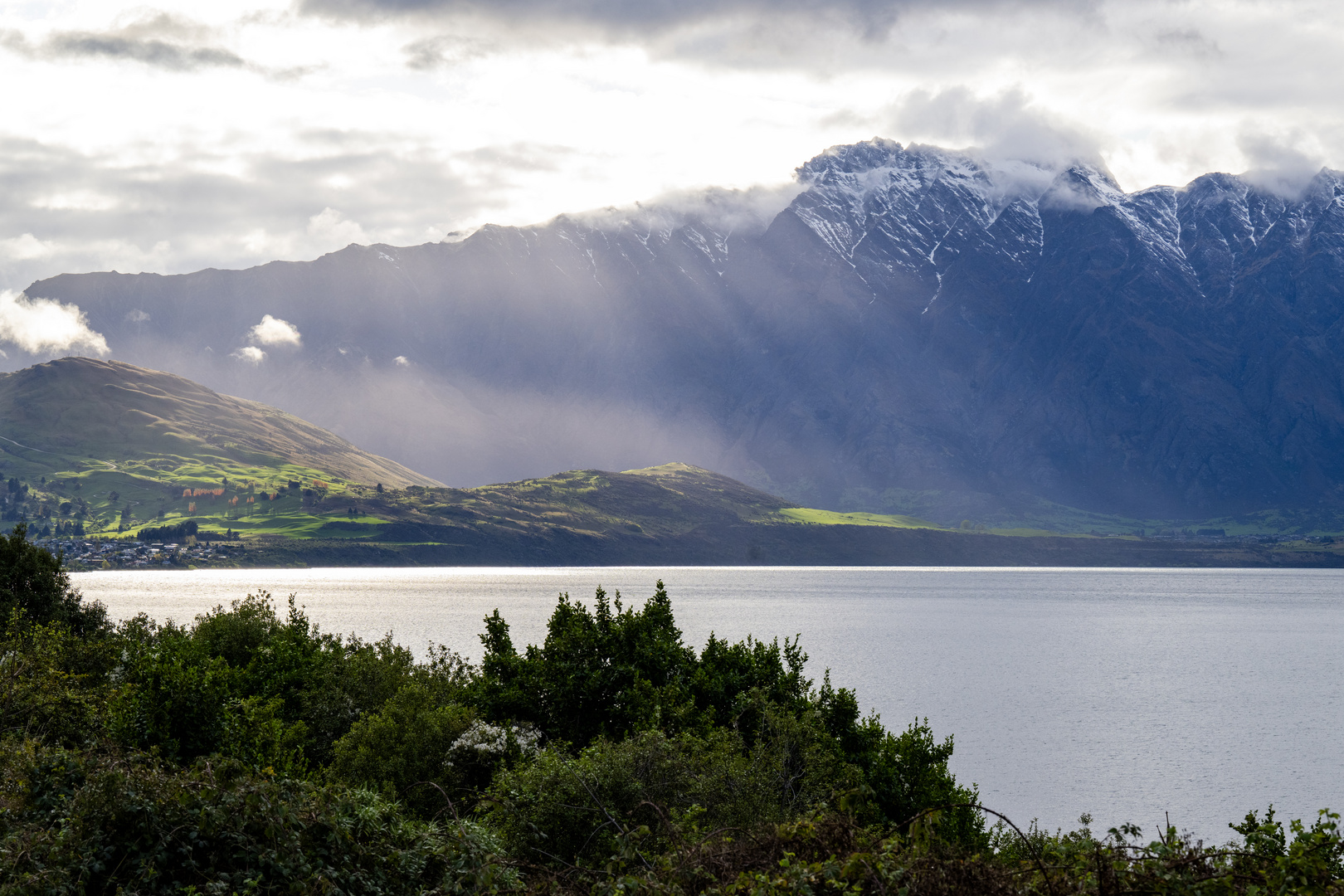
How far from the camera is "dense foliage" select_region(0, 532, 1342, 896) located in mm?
13703

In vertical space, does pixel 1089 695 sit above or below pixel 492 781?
below

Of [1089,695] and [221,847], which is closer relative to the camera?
[221,847]

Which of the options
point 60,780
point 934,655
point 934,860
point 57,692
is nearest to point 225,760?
point 60,780

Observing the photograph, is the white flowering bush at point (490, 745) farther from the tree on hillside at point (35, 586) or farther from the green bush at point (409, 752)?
Result: the tree on hillside at point (35, 586)

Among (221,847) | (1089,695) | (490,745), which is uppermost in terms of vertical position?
(221,847)

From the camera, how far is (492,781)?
31906mm

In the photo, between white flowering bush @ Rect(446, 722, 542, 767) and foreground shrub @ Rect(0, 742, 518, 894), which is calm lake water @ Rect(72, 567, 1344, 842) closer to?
white flowering bush @ Rect(446, 722, 542, 767)

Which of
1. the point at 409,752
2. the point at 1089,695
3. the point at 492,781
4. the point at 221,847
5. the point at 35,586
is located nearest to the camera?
the point at 221,847

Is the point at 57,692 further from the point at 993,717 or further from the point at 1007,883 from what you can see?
the point at 993,717

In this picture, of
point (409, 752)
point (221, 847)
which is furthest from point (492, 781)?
point (221, 847)

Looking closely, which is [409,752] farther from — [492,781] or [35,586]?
[35,586]

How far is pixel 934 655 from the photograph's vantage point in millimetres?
147875

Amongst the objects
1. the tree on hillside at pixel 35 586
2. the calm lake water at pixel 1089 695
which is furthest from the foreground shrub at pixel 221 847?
the calm lake water at pixel 1089 695

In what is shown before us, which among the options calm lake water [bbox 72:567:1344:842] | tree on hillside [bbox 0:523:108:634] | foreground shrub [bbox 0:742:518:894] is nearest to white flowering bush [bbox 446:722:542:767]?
foreground shrub [bbox 0:742:518:894]
